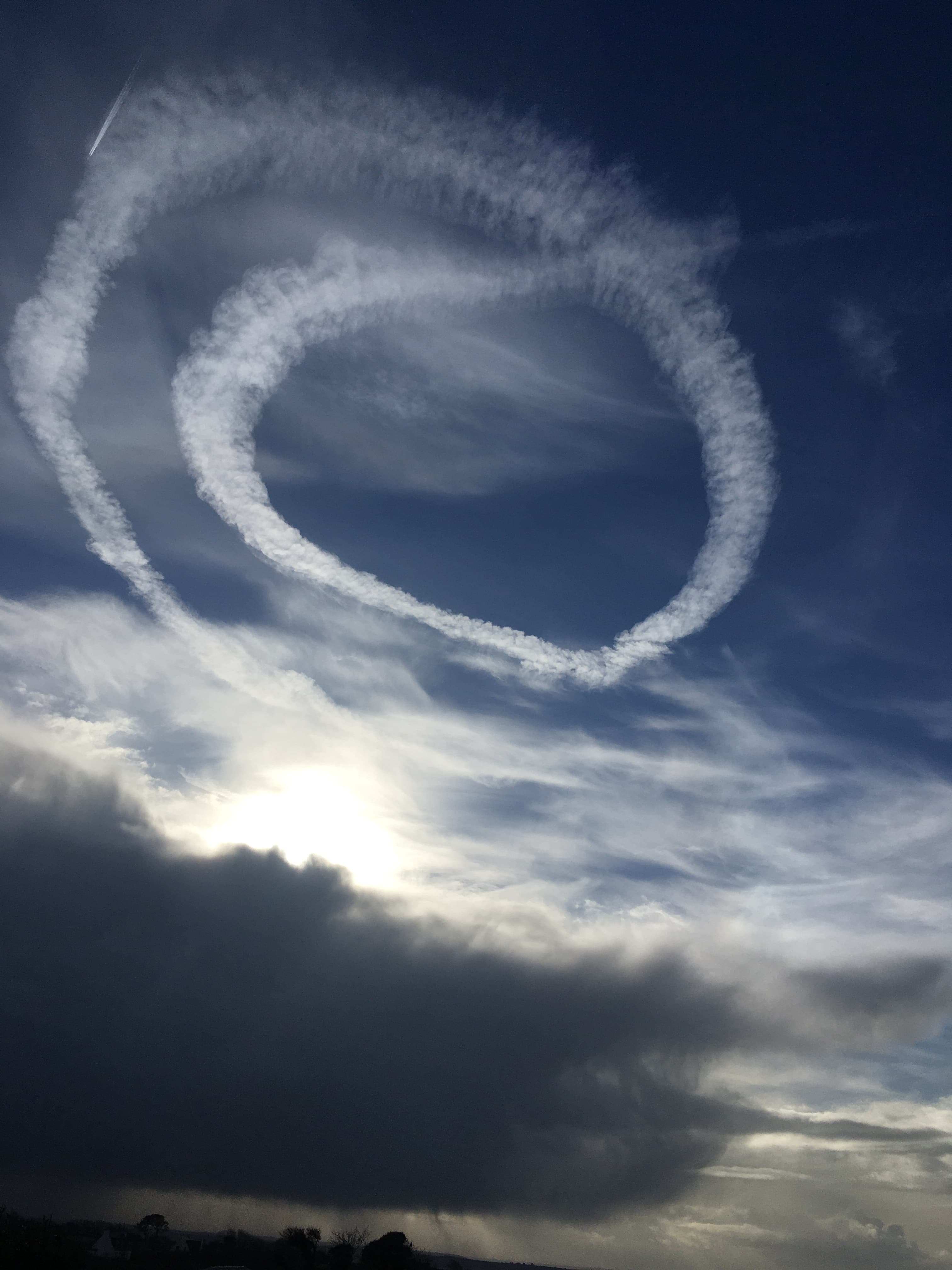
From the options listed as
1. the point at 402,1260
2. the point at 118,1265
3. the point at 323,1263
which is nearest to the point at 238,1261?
the point at 323,1263

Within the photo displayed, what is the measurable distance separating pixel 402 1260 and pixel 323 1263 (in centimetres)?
1936

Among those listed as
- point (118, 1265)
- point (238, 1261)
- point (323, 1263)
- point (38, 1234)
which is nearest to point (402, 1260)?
point (323, 1263)

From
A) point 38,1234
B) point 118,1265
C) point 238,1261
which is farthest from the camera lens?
point 238,1261

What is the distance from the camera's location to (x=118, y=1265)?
137m

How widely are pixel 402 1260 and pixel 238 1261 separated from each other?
130ft

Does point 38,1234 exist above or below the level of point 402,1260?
above

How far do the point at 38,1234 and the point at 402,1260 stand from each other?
161 metres

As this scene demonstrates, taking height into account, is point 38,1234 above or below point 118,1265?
above

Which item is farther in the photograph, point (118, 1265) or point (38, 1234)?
point (118, 1265)

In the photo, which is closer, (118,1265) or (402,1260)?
(118,1265)

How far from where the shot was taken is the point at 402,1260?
652ft

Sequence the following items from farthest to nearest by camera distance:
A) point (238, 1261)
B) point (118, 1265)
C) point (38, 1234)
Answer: point (238, 1261) < point (118, 1265) < point (38, 1234)

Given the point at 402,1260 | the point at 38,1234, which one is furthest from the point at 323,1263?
the point at 38,1234

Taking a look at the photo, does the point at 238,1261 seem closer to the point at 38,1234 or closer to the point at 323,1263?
the point at 323,1263
